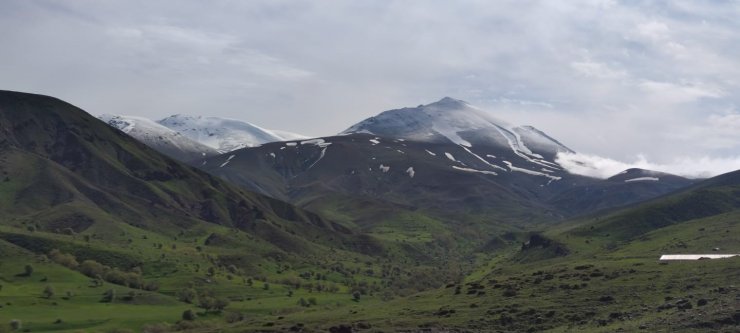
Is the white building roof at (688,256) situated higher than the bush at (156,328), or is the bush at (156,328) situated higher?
the white building roof at (688,256)

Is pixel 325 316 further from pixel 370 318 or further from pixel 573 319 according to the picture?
pixel 573 319

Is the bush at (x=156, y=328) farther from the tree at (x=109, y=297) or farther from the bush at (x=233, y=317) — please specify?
the tree at (x=109, y=297)

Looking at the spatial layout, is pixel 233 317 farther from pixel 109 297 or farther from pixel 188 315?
pixel 109 297

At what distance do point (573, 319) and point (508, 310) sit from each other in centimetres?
1322

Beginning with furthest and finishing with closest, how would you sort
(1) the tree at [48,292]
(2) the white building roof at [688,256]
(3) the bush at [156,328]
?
(1) the tree at [48,292]
(3) the bush at [156,328]
(2) the white building roof at [688,256]

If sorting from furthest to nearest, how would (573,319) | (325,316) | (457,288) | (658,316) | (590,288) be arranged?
(457,288)
(325,316)
(590,288)
(573,319)
(658,316)

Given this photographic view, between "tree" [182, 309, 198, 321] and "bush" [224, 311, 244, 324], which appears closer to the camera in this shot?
"tree" [182, 309, 198, 321]

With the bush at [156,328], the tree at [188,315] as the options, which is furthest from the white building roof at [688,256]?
the tree at [188,315]

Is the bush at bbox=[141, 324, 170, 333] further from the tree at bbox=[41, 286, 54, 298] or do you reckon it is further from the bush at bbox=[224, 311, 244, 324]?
the tree at bbox=[41, 286, 54, 298]

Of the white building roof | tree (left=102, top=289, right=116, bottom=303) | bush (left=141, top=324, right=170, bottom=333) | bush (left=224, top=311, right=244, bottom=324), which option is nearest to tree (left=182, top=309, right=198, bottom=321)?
bush (left=224, top=311, right=244, bottom=324)

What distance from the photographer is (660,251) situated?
17875cm

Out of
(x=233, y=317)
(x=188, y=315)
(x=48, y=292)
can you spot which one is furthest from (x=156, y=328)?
(x=48, y=292)

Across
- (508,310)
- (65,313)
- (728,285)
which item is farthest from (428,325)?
(65,313)

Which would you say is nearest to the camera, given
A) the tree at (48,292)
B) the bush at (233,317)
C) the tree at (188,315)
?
the tree at (188,315)
